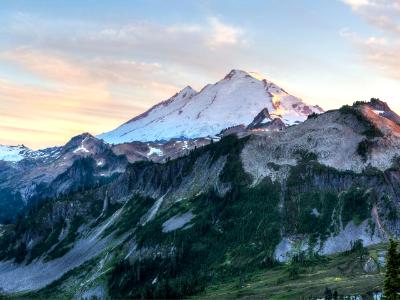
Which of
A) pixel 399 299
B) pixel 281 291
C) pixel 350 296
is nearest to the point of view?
pixel 399 299

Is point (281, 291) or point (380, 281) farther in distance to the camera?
point (281, 291)

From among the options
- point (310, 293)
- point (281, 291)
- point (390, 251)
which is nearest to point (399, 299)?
point (390, 251)

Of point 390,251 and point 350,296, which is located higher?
point 390,251

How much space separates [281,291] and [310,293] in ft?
52.2

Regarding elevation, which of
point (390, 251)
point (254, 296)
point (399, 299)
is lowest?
point (254, 296)

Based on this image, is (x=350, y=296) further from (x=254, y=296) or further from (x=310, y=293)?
(x=254, y=296)

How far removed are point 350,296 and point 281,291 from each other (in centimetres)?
3461

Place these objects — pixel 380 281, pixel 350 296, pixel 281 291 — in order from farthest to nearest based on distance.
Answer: pixel 281 291 → pixel 380 281 → pixel 350 296

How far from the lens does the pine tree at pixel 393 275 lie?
61438mm

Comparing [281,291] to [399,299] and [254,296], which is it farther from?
[399,299]

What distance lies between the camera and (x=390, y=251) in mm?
61781

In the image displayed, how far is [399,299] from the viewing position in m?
61.2

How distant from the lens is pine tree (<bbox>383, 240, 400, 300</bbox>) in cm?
6144

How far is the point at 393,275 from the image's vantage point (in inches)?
2440
